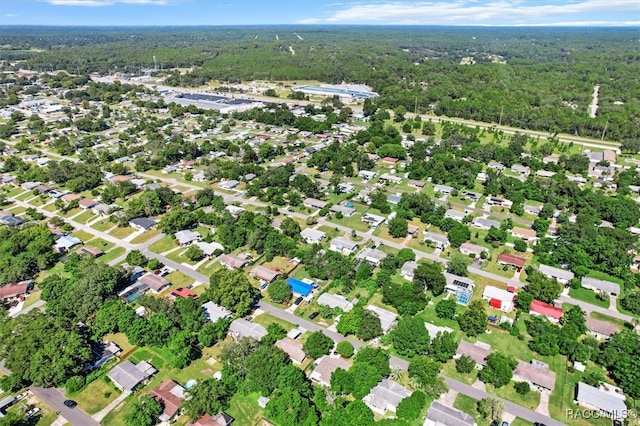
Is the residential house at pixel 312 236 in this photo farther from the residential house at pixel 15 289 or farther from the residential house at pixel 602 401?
the residential house at pixel 15 289

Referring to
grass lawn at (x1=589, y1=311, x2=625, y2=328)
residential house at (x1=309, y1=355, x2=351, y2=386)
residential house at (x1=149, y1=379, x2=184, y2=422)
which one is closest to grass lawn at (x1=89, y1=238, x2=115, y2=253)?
residential house at (x1=149, y1=379, x2=184, y2=422)

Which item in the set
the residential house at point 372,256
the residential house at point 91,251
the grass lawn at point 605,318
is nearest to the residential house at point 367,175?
the residential house at point 372,256

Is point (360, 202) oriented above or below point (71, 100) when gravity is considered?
below

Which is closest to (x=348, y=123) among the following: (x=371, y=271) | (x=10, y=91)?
(x=371, y=271)

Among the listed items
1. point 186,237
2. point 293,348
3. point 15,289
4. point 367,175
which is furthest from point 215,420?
point 367,175

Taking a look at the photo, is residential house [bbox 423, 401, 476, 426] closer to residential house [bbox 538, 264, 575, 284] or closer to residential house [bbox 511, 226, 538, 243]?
residential house [bbox 538, 264, 575, 284]

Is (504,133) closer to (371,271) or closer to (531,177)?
(531,177)

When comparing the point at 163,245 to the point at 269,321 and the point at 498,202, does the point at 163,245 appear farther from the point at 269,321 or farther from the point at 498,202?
the point at 498,202
